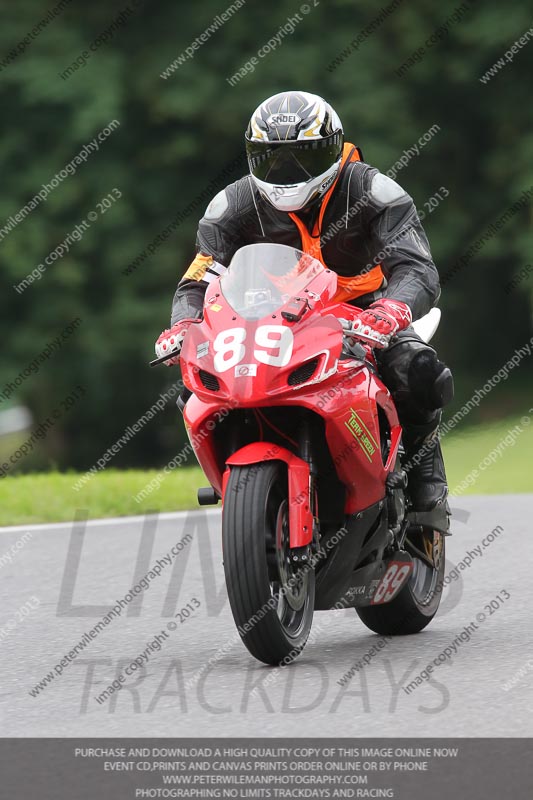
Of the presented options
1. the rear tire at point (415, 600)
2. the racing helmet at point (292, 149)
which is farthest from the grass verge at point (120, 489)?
the racing helmet at point (292, 149)

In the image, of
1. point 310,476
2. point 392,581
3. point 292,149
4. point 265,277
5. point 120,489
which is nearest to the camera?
point 310,476

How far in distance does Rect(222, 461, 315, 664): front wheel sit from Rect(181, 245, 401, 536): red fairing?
0.22 ft

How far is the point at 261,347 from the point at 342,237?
38.3 inches

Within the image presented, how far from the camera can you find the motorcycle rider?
5.63 meters

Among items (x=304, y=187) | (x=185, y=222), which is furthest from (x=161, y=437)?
(x=304, y=187)

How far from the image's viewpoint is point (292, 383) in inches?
199

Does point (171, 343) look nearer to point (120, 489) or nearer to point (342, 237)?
point (342, 237)

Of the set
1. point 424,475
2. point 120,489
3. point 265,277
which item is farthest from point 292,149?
point 120,489

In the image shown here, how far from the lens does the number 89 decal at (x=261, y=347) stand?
5.04 metres

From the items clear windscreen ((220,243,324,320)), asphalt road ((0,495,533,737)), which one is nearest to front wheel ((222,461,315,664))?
asphalt road ((0,495,533,737))

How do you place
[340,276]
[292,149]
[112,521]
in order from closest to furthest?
[292,149] → [340,276] → [112,521]

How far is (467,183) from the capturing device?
67.4ft

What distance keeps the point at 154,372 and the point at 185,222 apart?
87.7 inches
